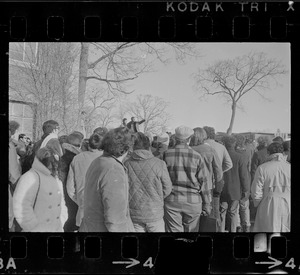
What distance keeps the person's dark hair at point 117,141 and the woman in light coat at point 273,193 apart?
1030 millimetres

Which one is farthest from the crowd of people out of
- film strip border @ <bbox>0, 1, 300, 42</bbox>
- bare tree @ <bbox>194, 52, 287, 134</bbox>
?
film strip border @ <bbox>0, 1, 300, 42</bbox>

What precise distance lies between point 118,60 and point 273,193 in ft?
5.18

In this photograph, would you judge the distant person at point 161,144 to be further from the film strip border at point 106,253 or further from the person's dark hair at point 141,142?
the film strip border at point 106,253

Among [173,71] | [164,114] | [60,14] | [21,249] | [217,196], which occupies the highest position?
[60,14]

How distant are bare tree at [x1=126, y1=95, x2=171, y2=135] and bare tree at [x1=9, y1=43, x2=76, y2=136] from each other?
0.49 meters

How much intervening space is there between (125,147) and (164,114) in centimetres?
39

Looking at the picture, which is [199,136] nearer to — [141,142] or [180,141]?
[180,141]

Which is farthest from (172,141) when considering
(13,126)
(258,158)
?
(13,126)

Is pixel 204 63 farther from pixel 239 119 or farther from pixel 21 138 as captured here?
pixel 21 138

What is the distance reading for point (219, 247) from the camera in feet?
13.2

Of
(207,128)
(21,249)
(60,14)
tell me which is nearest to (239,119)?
(207,128)

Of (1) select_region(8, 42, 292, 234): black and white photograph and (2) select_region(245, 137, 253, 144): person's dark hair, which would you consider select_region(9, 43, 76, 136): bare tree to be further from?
(2) select_region(245, 137, 253, 144): person's dark hair

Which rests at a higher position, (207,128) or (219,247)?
(207,128)

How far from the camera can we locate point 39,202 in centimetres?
405
